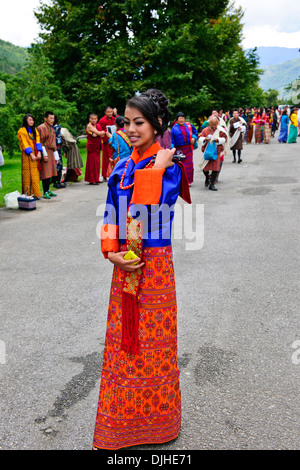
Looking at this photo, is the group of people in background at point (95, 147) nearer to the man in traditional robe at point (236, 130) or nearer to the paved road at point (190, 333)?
the paved road at point (190, 333)

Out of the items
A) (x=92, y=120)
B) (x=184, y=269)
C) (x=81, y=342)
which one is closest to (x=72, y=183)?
(x=92, y=120)

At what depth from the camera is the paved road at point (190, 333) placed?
3.04m

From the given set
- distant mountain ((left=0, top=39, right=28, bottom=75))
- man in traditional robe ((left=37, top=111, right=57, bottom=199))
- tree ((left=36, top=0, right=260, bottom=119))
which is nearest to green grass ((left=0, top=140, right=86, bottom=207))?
man in traditional robe ((left=37, top=111, right=57, bottom=199))

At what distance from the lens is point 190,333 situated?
430 centimetres

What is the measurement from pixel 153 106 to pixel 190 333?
2.39 meters

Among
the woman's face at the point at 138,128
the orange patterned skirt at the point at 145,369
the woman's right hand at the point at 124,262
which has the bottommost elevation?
the orange patterned skirt at the point at 145,369

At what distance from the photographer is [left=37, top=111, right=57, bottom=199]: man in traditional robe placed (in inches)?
437

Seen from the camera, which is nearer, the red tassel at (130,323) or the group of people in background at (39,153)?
the red tassel at (130,323)

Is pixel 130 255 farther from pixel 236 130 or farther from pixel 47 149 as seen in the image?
pixel 236 130

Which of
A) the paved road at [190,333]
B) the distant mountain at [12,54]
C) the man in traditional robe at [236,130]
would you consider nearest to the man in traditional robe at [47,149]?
the paved road at [190,333]

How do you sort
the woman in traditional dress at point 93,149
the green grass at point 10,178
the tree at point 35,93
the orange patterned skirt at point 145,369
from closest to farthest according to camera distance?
the orange patterned skirt at point 145,369, the green grass at point 10,178, the woman in traditional dress at point 93,149, the tree at point 35,93

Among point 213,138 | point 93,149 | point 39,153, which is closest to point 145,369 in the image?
point 39,153

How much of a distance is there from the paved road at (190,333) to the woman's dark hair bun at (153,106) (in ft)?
6.16
